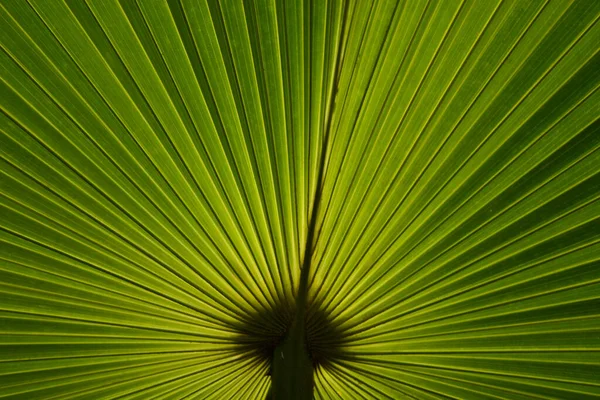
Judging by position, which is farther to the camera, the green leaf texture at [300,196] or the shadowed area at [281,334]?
the shadowed area at [281,334]

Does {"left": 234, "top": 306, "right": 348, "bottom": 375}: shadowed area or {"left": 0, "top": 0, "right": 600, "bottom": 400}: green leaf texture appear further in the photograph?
{"left": 234, "top": 306, "right": 348, "bottom": 375}: shadowed area

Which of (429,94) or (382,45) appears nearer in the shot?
(382,45)

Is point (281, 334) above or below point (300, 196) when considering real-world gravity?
below

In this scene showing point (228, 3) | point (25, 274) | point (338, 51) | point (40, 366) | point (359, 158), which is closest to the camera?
point (228, 3)

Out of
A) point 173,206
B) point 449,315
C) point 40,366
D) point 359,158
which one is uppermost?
point 359,158

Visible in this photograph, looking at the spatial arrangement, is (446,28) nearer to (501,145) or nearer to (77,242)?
(501,145)

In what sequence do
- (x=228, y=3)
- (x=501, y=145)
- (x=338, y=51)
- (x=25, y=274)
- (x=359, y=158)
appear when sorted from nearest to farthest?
(x=228, y=3), (x=338, y=51), (x=501, y=145), (x=359, y=158), (x=25, y=274)

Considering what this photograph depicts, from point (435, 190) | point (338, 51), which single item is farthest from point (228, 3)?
point (435, 190)

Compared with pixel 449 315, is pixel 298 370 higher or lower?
lower
